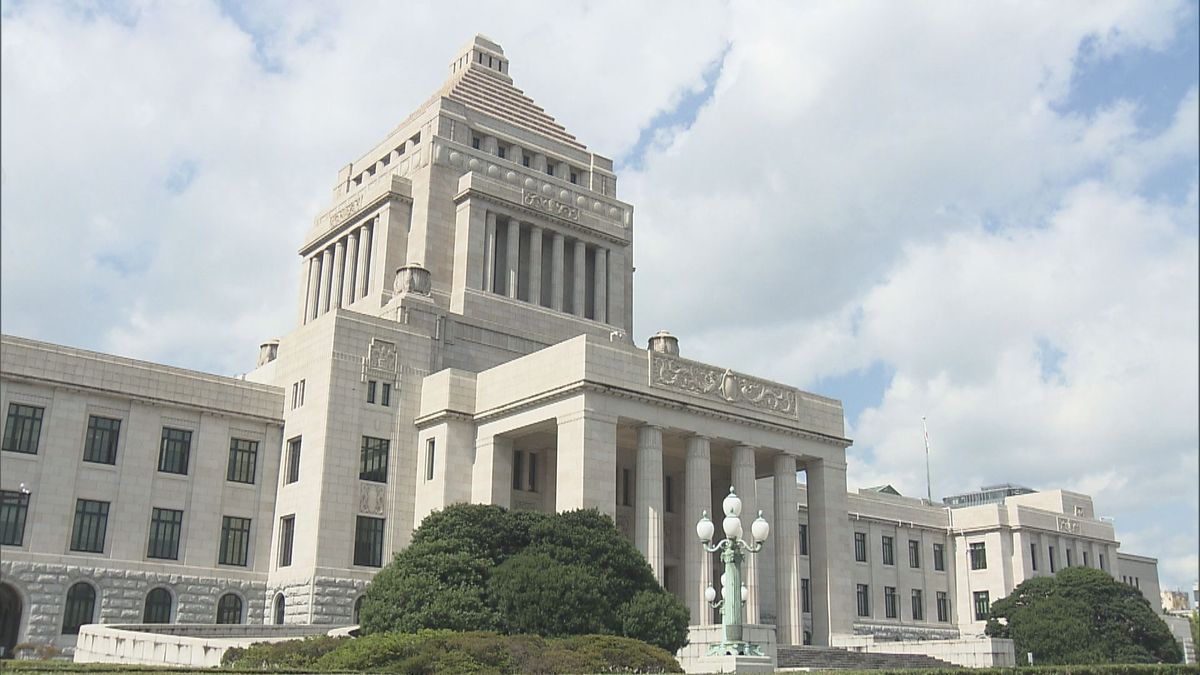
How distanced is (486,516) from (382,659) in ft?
31.2

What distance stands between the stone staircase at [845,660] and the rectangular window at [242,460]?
22314mm

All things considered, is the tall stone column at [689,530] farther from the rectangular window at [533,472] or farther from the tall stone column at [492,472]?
the tall stone column at [492,472]

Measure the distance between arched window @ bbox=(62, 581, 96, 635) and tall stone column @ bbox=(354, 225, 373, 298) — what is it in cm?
2162

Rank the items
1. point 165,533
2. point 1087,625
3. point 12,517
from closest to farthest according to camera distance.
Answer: point 12,517 < point 165,533 < point 1087,625

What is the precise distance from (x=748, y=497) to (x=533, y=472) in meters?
9.57

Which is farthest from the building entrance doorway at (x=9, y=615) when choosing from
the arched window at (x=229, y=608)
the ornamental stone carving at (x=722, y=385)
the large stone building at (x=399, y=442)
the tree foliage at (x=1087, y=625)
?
the tree foliage at (x=1087, y=625)

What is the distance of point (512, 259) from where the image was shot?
189ft

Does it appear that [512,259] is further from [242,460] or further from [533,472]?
[242,460]

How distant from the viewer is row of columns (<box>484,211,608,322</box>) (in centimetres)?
5712

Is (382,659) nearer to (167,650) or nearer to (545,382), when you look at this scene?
(167,650)

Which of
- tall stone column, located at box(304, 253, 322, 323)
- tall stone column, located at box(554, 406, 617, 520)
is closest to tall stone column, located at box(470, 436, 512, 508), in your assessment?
tall stone column, located at box(554, 406, 617, 520)

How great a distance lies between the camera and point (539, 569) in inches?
1330

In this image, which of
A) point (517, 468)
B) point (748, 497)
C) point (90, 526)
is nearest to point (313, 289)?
point (517, 468)

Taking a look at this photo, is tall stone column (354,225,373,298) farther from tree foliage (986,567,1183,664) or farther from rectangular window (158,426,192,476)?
tree foliage (986,567,1183,664)
